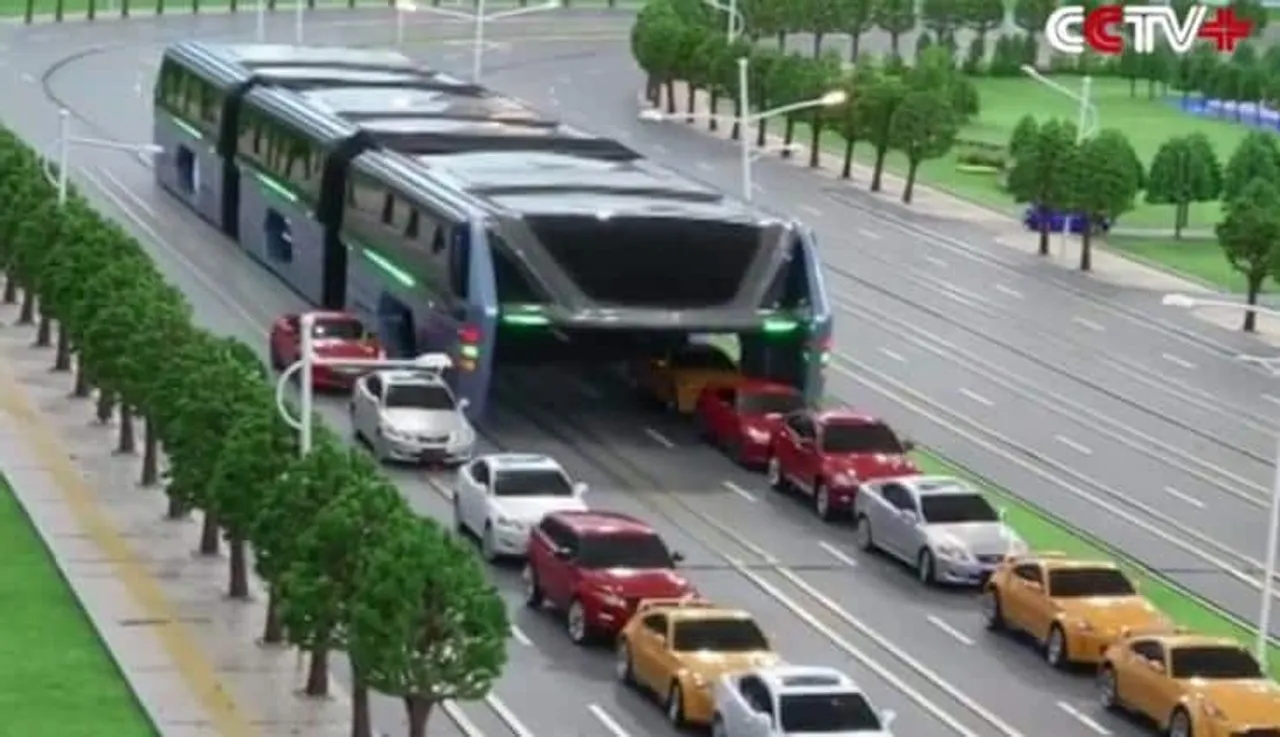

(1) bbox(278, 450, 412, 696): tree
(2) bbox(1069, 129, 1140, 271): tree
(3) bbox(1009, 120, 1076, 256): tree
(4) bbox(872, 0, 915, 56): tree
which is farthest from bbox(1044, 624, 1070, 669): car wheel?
(4) bbox(872, 0, 915, 56): tree

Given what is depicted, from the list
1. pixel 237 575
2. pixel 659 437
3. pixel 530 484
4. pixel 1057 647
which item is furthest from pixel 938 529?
pixel 659 437

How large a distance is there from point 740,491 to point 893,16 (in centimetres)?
10372

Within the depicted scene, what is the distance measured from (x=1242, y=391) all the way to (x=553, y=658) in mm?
36029

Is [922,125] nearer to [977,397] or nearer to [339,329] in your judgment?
[977,397]

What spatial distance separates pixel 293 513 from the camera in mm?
56969

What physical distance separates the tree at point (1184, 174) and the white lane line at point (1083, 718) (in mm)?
63174

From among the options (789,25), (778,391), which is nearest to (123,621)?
(778,391)

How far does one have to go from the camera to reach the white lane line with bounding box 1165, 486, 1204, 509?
254ft

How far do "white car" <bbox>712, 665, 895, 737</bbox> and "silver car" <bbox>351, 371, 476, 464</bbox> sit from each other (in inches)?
904

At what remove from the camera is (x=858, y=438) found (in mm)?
74562

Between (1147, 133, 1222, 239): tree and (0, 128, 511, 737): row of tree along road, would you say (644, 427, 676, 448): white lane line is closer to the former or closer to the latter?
(0, 128, 511, 737): row of tree along road

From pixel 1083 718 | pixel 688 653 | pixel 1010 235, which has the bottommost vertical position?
pixel 1010 235

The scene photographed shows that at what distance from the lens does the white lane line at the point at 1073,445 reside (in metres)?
82.6

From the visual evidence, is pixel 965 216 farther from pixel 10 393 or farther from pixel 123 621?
pixel 123 621
